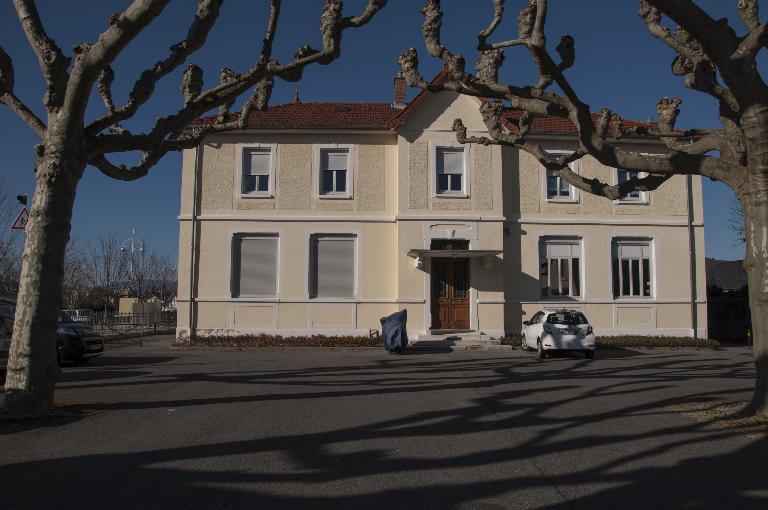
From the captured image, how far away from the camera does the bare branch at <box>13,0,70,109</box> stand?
27.2ft

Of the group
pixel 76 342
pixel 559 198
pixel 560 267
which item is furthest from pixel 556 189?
pixel 76 342

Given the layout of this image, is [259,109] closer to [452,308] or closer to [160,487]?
[160,487]

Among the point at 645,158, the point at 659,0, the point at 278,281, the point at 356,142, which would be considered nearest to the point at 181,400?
the point at 645,158

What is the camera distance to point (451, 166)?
22578mm

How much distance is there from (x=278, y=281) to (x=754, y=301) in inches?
647

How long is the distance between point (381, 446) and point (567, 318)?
12426 millimetres

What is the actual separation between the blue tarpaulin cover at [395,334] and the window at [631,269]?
8.86 meters

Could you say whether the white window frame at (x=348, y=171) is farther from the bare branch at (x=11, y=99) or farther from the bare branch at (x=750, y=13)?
the bare branch at (x=750, y=13)

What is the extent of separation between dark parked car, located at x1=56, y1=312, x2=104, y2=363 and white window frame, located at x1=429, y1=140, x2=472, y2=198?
38.4 feet

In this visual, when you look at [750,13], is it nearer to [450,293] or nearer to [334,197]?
[450,293]

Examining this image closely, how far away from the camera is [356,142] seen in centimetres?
2284

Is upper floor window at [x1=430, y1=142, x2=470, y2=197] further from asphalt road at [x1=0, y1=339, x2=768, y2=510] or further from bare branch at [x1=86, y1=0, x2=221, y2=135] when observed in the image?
bare branch at [x1=86, y1=0, x2=221, y2=135]

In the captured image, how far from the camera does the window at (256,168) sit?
2281cm

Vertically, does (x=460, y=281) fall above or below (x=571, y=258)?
below
